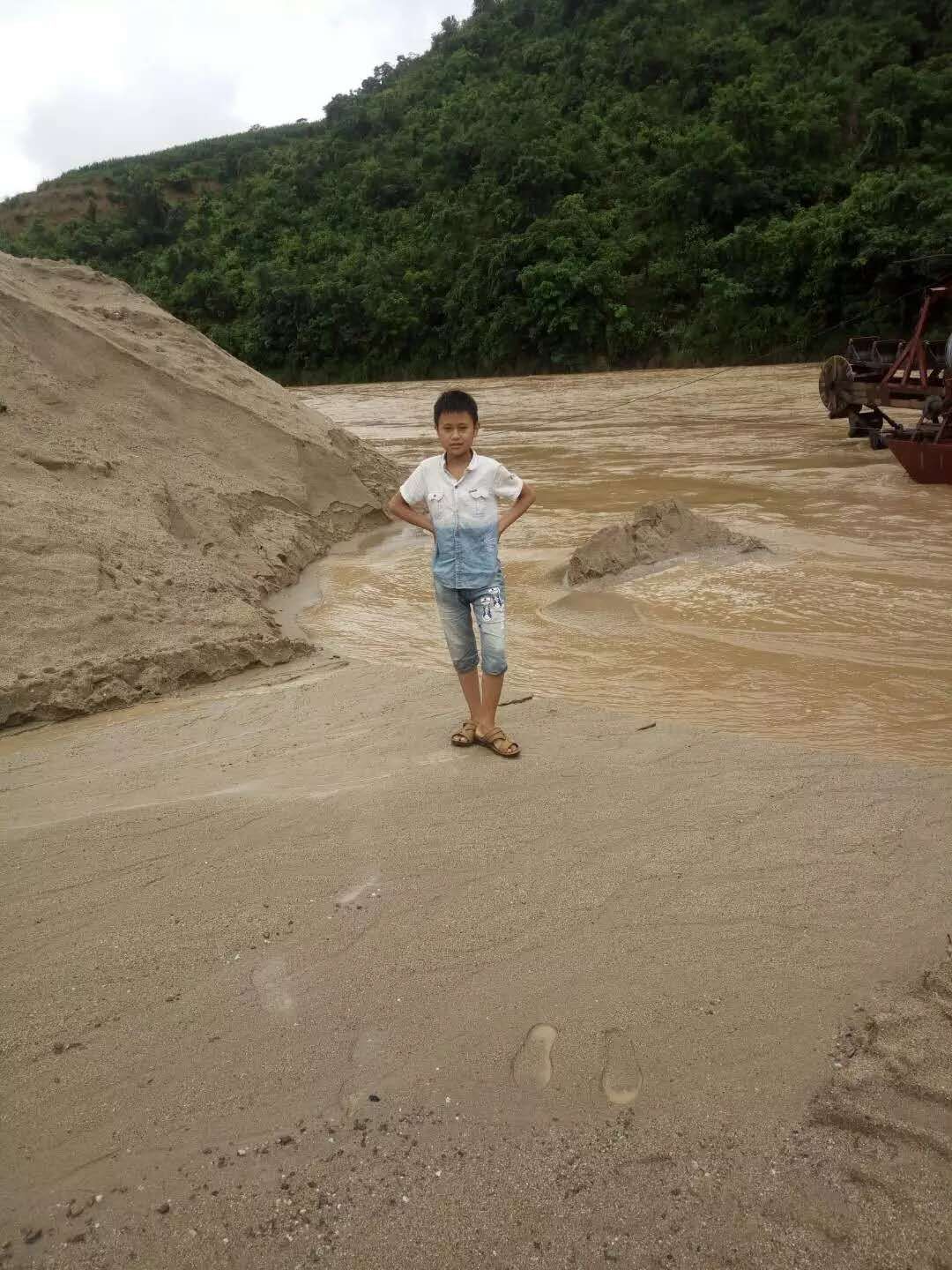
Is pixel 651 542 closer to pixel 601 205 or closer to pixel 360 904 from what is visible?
pixel 360 904

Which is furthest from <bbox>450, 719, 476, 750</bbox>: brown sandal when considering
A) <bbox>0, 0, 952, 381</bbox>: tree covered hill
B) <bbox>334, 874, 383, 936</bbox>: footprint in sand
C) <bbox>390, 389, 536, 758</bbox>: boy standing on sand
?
<bbox>0, 0, 952, 381</bbox>: tree covered hill

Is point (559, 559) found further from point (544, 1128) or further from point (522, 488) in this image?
point (544, 1128)

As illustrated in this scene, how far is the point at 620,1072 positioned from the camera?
6.00 feet

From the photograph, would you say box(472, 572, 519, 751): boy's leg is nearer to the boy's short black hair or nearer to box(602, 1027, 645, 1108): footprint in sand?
the boy's short black hair

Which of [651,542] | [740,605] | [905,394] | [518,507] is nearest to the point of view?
[518,507]

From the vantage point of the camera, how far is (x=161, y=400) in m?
7.13

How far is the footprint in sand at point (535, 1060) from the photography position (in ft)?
5.95

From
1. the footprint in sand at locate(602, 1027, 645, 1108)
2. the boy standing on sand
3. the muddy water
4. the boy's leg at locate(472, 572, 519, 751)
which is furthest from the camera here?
the muddy water

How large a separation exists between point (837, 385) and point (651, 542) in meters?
7.79

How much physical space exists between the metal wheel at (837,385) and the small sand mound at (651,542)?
6785 millimetres

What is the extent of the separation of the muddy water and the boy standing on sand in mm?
953

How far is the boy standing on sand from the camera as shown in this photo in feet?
10.5

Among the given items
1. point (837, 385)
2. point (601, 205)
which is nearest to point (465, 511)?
point (837, 385)

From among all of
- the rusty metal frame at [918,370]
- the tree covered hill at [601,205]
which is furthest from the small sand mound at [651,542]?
the tree covered hill at [601,205]
